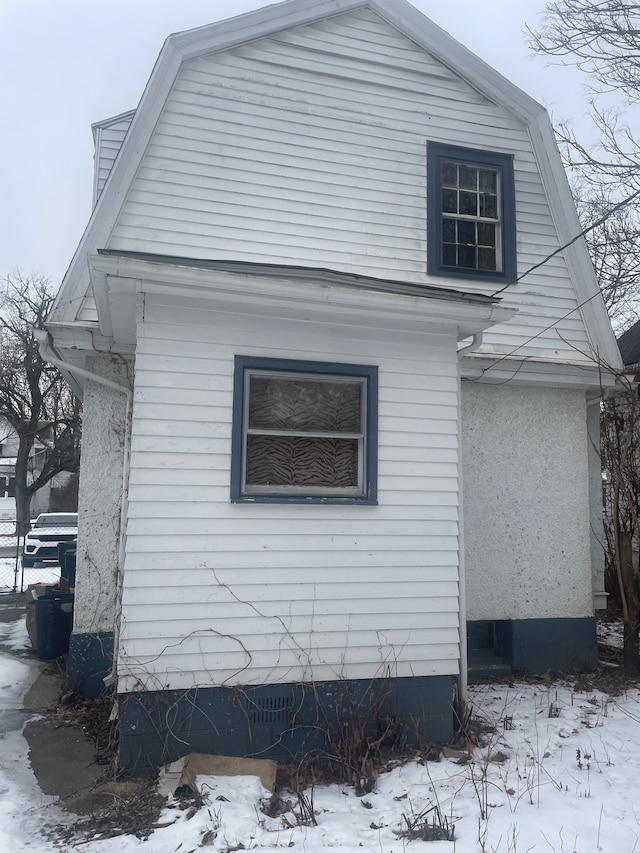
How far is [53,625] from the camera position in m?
7.81

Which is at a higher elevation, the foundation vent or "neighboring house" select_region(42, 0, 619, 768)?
"neighboring house" select_region(42, 0, 619, 768)

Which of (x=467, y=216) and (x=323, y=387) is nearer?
(x=323, y=387)

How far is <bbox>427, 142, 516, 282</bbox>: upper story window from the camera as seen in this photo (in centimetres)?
742

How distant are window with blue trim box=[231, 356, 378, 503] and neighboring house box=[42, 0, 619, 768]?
0.02m

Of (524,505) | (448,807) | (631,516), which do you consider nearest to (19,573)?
(524,505)

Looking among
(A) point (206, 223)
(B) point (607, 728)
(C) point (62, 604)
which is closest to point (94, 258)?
(A) point (206, 223)

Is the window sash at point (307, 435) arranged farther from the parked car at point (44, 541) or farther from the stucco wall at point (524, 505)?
the parked car at point (44, 541)

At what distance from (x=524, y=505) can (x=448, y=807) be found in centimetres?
389

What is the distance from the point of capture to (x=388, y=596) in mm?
5422

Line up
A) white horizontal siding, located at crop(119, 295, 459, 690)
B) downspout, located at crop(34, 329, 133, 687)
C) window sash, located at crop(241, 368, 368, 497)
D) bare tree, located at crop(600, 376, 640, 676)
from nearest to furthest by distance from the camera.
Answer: white horizontal siding, located at crop(119, 295, 459, 690) < window sash, located at crop(241, 368, 368, 497) < downspout, located at crop(34, 329, 133, 687) < bare tree, located at crop(600, 376, 640, 676)

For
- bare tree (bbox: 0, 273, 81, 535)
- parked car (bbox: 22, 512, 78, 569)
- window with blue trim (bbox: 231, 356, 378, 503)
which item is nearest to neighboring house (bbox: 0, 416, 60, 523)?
bare tree (bbox: 0, 273, 81, 535)

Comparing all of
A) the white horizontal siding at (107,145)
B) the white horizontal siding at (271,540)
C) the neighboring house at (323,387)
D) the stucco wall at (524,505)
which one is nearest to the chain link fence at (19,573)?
the neighboring house at (323,387)

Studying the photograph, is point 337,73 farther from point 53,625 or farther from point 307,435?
point 53,625

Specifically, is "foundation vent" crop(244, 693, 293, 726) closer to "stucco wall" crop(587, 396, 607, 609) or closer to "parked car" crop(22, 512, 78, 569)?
"stucco wall" crop(587, 396, 607, 609)
